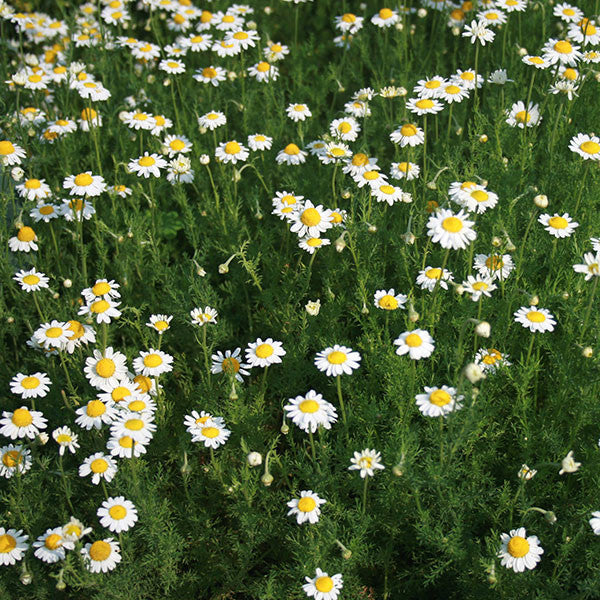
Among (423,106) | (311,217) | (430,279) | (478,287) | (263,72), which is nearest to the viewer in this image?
(478,287)

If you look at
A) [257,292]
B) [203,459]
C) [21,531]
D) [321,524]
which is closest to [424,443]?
[321,524]

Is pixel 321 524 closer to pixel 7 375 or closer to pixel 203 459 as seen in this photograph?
pixel 203 459

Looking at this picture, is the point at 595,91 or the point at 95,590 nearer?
the point at 95,590

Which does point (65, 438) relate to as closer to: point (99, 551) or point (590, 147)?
point (99, 551)

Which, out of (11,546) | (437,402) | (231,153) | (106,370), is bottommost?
(11,546)

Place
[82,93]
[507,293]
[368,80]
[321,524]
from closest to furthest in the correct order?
[321,524] < [507,293] < [82,93] < [368,80]

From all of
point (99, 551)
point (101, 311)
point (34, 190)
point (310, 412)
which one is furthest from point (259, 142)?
point (99, 551)

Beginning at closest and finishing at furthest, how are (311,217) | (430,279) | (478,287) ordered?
(478,287)
(430,279)
(311,217)
